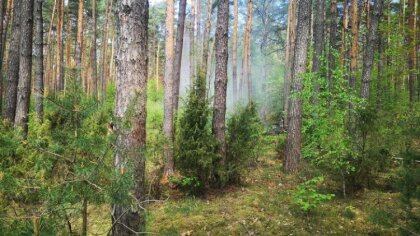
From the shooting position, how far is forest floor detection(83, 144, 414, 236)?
5340 millimetres

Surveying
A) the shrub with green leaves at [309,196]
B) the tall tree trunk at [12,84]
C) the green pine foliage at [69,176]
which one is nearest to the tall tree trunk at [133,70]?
the green pine foliage at [69,176]

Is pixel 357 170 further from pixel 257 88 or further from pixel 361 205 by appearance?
pixel 257 88

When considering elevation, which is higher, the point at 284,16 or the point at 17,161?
the point at 284,16

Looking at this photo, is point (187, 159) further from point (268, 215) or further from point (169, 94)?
point (169, 94)

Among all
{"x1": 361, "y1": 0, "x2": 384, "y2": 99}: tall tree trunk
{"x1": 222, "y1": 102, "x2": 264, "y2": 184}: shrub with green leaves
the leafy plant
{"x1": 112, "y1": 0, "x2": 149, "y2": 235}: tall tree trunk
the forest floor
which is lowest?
the forest floor

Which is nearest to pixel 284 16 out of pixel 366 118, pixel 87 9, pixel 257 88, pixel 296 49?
pixel 257 88

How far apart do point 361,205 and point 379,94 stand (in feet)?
42.5

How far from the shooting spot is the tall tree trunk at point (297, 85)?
8.22m

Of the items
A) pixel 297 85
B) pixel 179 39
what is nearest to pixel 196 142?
pixel 297 85

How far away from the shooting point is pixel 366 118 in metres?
6.39

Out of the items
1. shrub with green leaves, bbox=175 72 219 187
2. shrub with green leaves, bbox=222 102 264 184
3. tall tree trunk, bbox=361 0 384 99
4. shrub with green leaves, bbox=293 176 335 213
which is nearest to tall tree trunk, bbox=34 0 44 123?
shrub with green leaves, bbox=175 72 219 187

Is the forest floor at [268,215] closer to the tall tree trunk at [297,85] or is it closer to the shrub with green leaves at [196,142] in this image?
the shrub with green leaves at [196,142]

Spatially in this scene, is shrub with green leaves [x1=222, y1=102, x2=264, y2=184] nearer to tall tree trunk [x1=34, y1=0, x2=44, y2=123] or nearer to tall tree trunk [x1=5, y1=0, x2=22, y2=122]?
tall tree trunk [x1=34, y1=0, x2=44, y2=123]

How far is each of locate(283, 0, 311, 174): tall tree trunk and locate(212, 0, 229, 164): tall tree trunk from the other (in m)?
2.11
